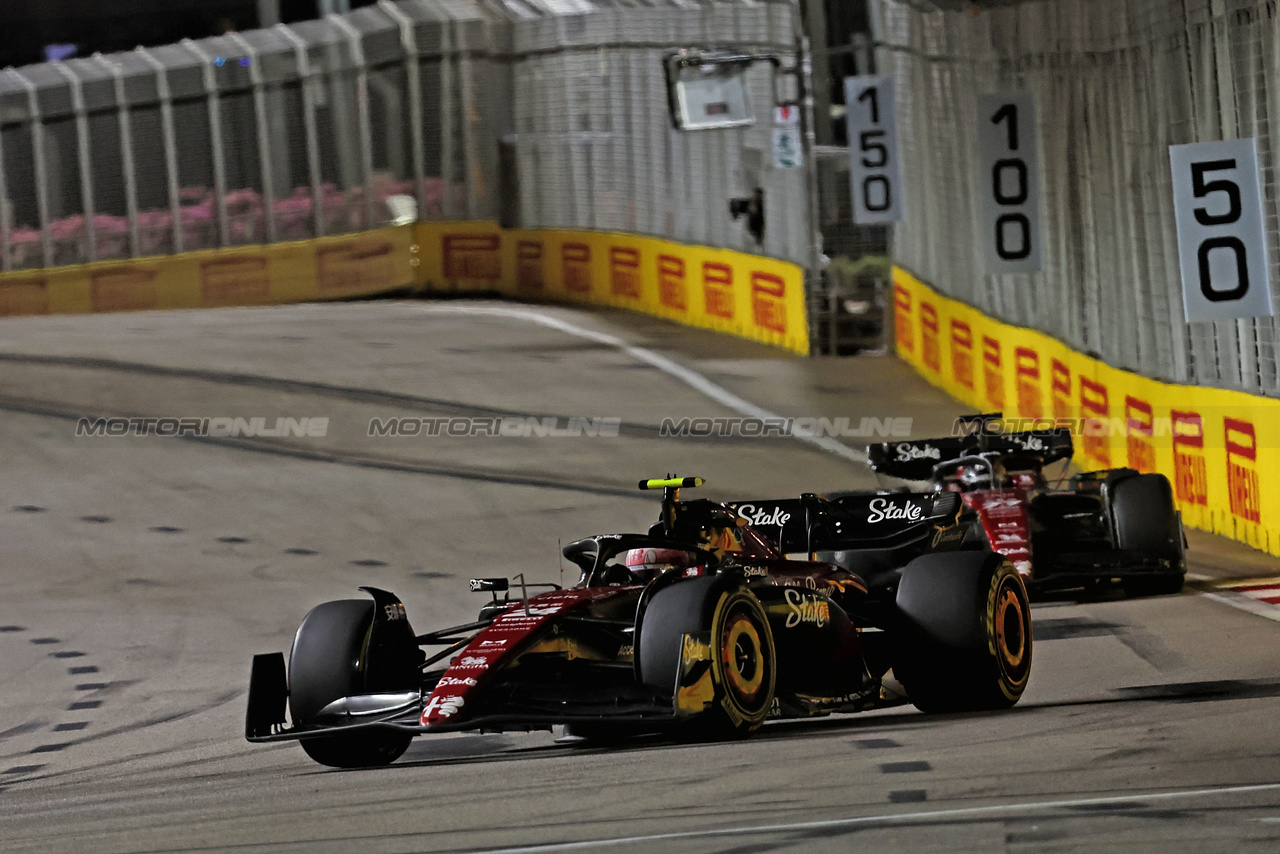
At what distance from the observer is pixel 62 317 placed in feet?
105

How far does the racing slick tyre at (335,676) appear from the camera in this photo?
7730 mm

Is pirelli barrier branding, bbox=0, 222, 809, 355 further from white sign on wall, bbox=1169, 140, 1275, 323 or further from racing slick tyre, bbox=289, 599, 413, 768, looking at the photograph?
racing slick tyre, bbox=289, 599, 413, 768

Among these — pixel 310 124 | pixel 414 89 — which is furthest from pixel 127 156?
pixel 414 89

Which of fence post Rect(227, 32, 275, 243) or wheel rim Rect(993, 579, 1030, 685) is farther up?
fence post Rect(227, 32, 275, 243)

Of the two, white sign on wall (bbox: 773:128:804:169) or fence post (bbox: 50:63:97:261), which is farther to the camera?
fence post (bbox: 50:63:97:261)

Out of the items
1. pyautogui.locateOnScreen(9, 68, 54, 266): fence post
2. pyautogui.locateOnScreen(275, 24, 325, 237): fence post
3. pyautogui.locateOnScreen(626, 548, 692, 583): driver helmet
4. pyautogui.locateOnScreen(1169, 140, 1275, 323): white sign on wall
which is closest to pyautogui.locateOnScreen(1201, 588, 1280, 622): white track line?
pyautogui.locateOnScreen(1169, 140, 1275, 323): white sign on wall

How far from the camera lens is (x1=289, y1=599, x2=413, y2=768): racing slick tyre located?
25.4ft

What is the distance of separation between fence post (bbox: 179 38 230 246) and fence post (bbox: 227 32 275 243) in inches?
25.3

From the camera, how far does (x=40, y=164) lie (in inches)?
1457

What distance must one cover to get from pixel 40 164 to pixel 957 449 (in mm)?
27769

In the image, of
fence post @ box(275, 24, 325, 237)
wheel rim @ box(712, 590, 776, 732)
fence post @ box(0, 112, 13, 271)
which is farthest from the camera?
fence post @ box(0, 112, 13, 271)

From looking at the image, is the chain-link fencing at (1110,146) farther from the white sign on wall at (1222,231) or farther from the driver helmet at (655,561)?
the driver helmet at (655,561)

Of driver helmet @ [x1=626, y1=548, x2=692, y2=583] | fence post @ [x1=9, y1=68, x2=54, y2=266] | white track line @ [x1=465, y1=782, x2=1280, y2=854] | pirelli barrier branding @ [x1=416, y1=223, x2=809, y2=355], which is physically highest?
fence post @ [x1=9, y1=68, x2=54, y2=266]

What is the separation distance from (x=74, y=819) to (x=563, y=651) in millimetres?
1866
